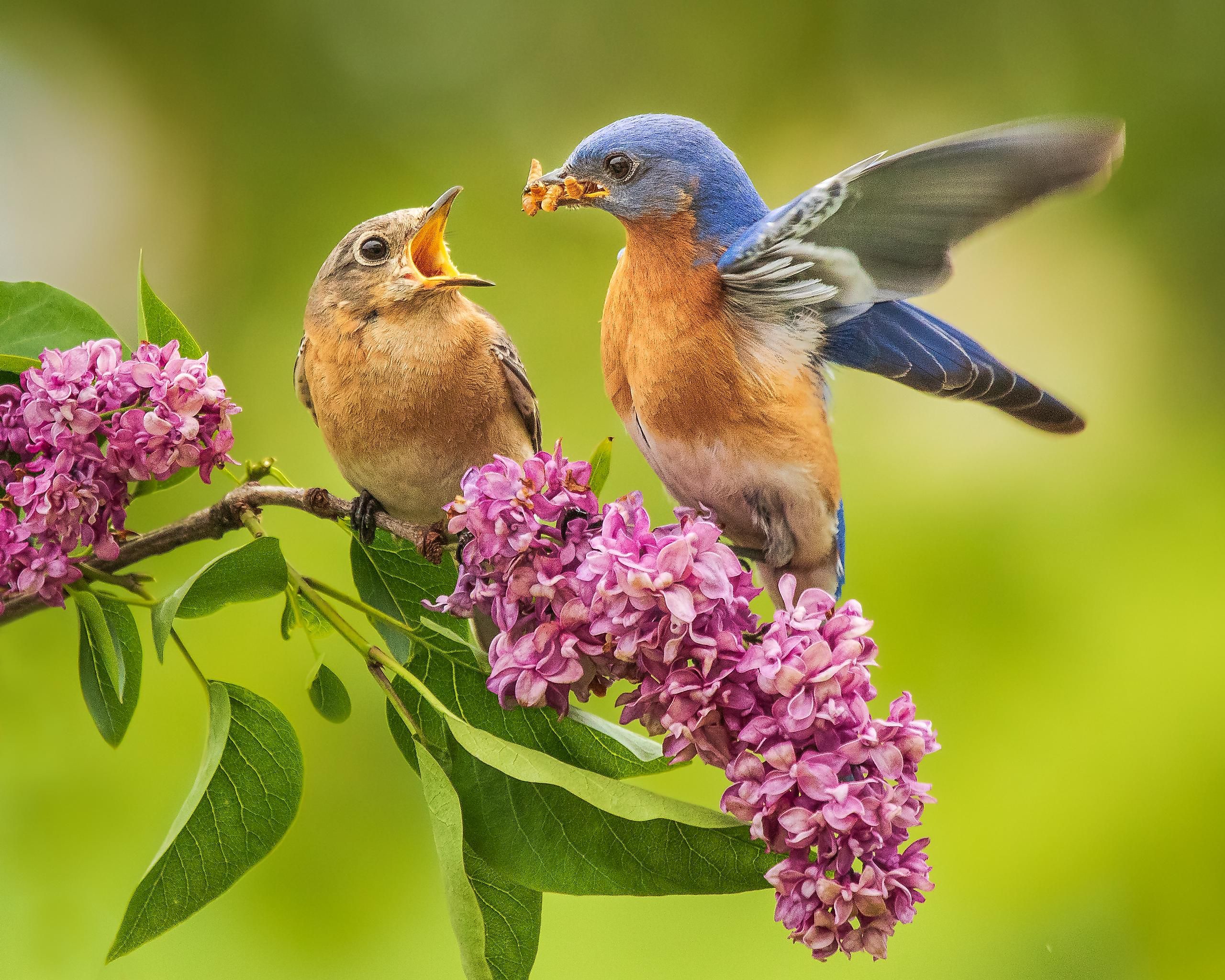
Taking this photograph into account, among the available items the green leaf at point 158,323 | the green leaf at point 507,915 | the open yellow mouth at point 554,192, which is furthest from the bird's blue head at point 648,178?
the green leaf at point 507,915

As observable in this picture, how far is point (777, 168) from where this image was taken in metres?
2.23

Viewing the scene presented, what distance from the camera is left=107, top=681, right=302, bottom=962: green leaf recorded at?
0.63 metres

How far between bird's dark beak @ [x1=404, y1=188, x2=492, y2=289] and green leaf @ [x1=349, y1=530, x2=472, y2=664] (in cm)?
19

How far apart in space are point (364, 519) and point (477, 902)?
0.32 metres

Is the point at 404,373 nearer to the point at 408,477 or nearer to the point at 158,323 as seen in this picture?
the point at 408,477

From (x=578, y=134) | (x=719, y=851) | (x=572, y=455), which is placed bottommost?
(x=719, y=851)

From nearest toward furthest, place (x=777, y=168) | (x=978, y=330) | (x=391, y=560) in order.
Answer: (x=391, y=560), (x=978, y=330), (x=777, y=168)

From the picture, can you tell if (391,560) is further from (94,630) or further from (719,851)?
(719,851)

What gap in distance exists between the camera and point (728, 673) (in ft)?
1.89

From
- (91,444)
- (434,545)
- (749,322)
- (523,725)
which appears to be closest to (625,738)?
(523,725)

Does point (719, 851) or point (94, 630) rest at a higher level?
point (94, 630)

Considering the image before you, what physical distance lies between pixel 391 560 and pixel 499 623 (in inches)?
9.3

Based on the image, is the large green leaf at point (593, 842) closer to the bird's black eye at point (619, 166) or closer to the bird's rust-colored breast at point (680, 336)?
the bird's rust-colored breast at point (680, 336)

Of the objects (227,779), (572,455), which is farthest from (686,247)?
(572,455)
